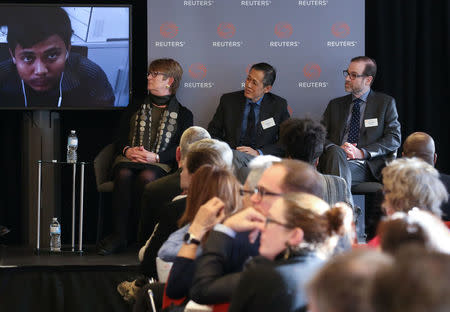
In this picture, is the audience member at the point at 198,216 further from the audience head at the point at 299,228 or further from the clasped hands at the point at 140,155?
the clasped hands at the point at 140,155

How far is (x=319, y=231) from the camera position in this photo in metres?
1.80

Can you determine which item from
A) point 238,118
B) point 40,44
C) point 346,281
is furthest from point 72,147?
point 346,281

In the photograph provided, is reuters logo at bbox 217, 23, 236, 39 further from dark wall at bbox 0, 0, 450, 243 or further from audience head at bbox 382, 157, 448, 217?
audience head at bbox 382, 157, 448, 217

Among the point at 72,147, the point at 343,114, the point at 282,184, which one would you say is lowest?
the point at 282,184

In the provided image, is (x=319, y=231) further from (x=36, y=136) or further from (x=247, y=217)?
(x=36, y=136)

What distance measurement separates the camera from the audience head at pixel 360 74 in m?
5.83

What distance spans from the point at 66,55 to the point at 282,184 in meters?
4.31

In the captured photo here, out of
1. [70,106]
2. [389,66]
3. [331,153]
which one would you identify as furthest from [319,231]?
[389,66]

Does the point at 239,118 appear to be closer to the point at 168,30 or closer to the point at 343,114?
the point at 343,114

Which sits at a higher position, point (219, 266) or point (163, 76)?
point (163, 76)

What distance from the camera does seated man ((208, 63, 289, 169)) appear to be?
5879 mm

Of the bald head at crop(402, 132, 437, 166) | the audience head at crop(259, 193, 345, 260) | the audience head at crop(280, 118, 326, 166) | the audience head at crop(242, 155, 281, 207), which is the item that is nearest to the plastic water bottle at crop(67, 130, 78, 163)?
the audience head at crop(280, 118, 326, 166)

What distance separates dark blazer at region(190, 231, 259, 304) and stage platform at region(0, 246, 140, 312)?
2.09 metres

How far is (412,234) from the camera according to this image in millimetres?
1396
